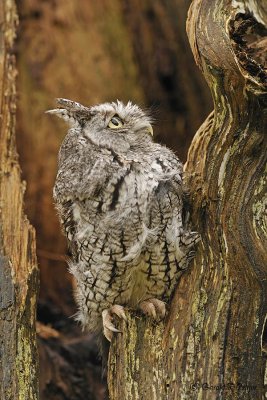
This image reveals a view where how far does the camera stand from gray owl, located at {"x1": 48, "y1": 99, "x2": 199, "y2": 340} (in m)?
2.82

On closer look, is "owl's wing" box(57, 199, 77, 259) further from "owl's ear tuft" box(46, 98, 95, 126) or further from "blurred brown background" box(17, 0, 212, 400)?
"blurred brown background" box(17, 0, 212, 400)

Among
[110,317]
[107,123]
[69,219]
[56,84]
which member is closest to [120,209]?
[69,219]

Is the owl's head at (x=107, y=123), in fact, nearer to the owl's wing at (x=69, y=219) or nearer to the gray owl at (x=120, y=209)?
the gray owl at (x=120, y=209)

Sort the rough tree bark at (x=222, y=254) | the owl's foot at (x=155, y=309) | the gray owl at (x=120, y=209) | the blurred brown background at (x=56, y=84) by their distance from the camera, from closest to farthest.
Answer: the rough tree bark at (x=222, y=254) → the gray owl at (x=120, y=209) → the owl's foot at (x=155, y=309) → the blurred brown background at (x=56, y=84)

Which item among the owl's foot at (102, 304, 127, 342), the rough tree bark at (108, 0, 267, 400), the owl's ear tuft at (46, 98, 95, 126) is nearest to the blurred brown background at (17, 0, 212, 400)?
the owl's foot at (102, 304, 127, 342)

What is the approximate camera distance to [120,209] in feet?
9.22

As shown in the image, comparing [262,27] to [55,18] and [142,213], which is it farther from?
[55,18]

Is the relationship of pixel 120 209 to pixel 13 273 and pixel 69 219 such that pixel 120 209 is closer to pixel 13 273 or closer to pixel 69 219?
pixel 69 219

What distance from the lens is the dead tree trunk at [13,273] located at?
2.91 m

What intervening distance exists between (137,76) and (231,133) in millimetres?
2281

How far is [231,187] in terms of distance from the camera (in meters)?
2.81

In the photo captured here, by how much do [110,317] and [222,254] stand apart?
634 mm

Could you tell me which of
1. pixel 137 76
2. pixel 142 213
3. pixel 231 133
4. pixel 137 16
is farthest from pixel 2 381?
pixel 137 16

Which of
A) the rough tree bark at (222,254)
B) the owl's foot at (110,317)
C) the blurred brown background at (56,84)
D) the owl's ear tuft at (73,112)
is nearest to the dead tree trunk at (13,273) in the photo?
the owl's foot at (110,317)
